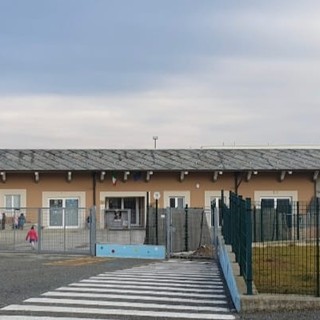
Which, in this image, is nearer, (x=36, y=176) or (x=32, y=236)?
(x=32, y=236)

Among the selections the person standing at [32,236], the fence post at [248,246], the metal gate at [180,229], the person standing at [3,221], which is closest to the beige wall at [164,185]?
the person standing at [3,221]

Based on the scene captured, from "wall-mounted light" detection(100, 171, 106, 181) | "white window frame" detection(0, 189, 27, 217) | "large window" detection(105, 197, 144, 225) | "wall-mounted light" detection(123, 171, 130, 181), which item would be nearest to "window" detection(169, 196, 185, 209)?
"large window" detection(105, 197, 144, 225)

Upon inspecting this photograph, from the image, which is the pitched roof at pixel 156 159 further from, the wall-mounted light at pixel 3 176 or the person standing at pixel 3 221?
the person standing at pixel 3 221

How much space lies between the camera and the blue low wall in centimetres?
2648

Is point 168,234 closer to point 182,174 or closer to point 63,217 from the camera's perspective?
point 63,217

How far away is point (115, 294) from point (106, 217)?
60.2 feet

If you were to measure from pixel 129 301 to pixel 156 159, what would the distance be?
1334 inches

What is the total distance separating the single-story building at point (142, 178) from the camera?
→ 43594mm

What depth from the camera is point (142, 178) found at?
44.5 m

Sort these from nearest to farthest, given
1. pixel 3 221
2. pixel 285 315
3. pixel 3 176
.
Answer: pixel 285 315 → pixel 3 221 → pixel 3 176

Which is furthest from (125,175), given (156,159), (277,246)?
(277,246)

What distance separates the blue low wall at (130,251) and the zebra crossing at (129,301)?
454 inches

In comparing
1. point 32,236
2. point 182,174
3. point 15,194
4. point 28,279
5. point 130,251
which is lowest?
point 130,251

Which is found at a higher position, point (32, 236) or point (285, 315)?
point (32, 236)
